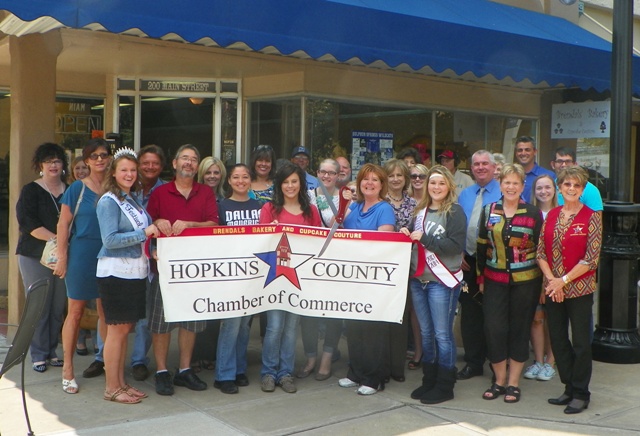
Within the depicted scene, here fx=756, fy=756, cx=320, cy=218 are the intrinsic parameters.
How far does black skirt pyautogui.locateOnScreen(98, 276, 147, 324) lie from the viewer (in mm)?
5336

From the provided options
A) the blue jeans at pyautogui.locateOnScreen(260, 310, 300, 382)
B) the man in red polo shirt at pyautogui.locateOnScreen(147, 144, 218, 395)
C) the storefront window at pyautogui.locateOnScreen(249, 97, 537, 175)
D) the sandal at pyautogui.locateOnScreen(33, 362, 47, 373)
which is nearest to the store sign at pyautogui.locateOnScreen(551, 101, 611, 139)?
the storefront window at pyautogui.locateOnScreen(249, 97, 537, 175)

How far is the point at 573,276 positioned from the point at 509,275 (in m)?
0.45

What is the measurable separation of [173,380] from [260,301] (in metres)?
0.95

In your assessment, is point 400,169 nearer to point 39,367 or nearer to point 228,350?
point 228,350

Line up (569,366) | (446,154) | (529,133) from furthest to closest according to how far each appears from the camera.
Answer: (529,133), (446,154), (569,366)

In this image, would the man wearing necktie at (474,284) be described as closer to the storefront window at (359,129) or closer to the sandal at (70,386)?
the sandal at (70,386)

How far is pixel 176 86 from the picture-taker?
10.6 meters

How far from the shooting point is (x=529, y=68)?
8523mm

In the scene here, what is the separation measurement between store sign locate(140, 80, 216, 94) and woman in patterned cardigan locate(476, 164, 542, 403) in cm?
597

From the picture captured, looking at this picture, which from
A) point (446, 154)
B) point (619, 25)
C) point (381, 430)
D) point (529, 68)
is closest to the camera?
point (381, 430)

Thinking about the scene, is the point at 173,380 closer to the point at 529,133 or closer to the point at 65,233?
the point at 65,233

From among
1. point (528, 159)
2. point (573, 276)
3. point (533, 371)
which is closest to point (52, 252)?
point (573, 276)

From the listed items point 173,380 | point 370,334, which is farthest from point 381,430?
point 173,380

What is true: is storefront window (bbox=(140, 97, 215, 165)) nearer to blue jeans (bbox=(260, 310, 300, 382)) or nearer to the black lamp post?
blue jeans (bbox=(260, 310, 300, 382))
